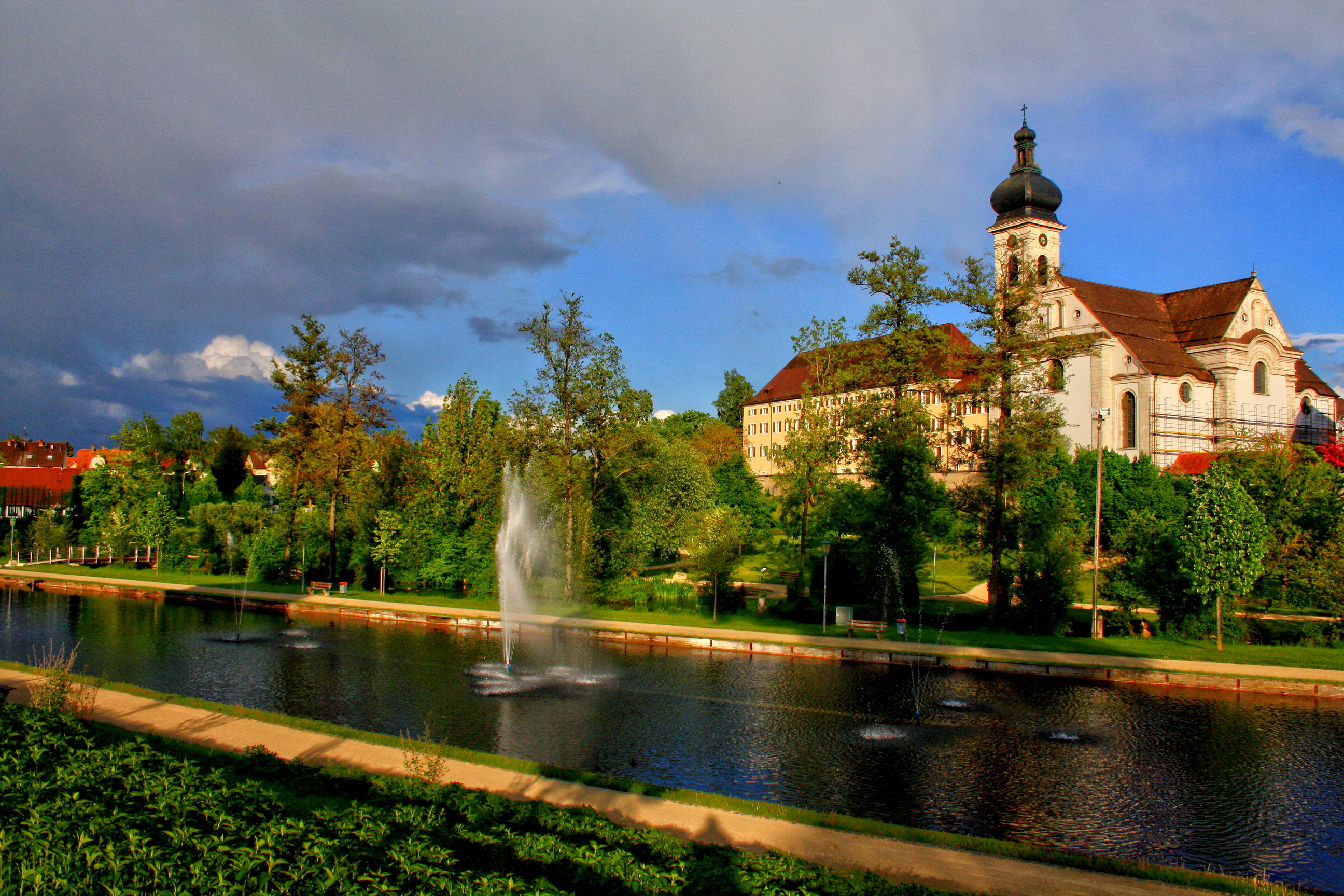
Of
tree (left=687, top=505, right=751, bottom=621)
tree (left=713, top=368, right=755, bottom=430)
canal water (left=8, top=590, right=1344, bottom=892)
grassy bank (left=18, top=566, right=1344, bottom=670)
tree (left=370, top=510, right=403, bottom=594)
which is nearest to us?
canal water (left=8, top=590, right=1344, bottom=892)

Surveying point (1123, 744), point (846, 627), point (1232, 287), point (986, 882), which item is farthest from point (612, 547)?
point (1232, 287)

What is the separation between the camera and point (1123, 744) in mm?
19141

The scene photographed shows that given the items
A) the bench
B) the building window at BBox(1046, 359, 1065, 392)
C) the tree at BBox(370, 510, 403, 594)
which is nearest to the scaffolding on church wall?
the building window at BBox(1046, 359, 1065, 392)

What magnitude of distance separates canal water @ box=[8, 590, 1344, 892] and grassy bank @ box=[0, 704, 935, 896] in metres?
5.66

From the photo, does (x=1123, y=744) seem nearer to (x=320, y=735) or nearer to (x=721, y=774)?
(x=721, y=774)

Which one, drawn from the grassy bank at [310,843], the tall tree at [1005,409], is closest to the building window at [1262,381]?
the tall tree at [1005,409]

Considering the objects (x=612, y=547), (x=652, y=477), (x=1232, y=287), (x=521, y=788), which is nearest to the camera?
(x=521, y=788)

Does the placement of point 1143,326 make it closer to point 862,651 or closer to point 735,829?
point 862,651

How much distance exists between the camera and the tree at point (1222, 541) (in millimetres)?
29031

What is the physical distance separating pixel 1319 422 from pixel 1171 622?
2504 inches

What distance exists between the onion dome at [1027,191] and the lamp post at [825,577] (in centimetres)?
4892

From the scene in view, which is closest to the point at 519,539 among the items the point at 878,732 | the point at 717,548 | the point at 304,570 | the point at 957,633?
the point at 717,548

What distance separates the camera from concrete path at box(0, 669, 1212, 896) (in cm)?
1032

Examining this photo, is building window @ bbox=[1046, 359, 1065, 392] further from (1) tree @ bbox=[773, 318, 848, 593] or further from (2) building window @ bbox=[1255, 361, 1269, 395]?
(2) building window @ bbox=[1255, 361, 1269, 395]
